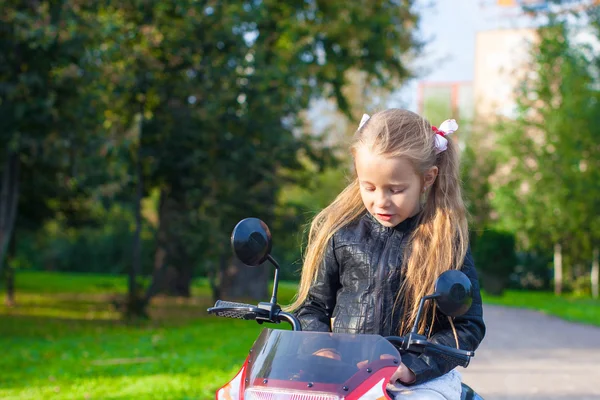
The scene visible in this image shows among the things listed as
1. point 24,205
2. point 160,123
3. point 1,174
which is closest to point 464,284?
point 1,174

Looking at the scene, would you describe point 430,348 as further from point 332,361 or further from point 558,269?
point 558,269

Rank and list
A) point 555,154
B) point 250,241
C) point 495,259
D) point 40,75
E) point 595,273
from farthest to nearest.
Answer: point 595,273, point 555,154, point 495,259, point 40,75, point 250,241

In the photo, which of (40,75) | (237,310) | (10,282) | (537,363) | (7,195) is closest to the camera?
(237,310)

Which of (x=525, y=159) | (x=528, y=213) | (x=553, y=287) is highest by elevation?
(x=525, y=159)

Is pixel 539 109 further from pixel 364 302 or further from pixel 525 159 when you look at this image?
pixel 364 302

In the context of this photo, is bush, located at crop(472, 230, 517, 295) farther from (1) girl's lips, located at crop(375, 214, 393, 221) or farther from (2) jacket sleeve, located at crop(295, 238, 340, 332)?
(1) girl's lips, located at crop(375, 214, 393, 221)

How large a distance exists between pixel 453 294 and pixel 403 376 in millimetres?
376

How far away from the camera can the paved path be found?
812 cm

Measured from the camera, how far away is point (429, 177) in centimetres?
334

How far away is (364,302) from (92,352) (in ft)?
30.3

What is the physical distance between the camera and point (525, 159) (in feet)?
98.9

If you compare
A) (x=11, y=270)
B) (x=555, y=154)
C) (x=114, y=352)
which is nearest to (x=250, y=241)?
(x=114, y=352)

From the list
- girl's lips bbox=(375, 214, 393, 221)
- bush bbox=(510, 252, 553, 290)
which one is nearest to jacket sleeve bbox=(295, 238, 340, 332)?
girl's lips bbox=(375, 214, 393, 221)

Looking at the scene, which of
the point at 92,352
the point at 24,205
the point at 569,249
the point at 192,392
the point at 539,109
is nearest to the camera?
the point at 192,392
